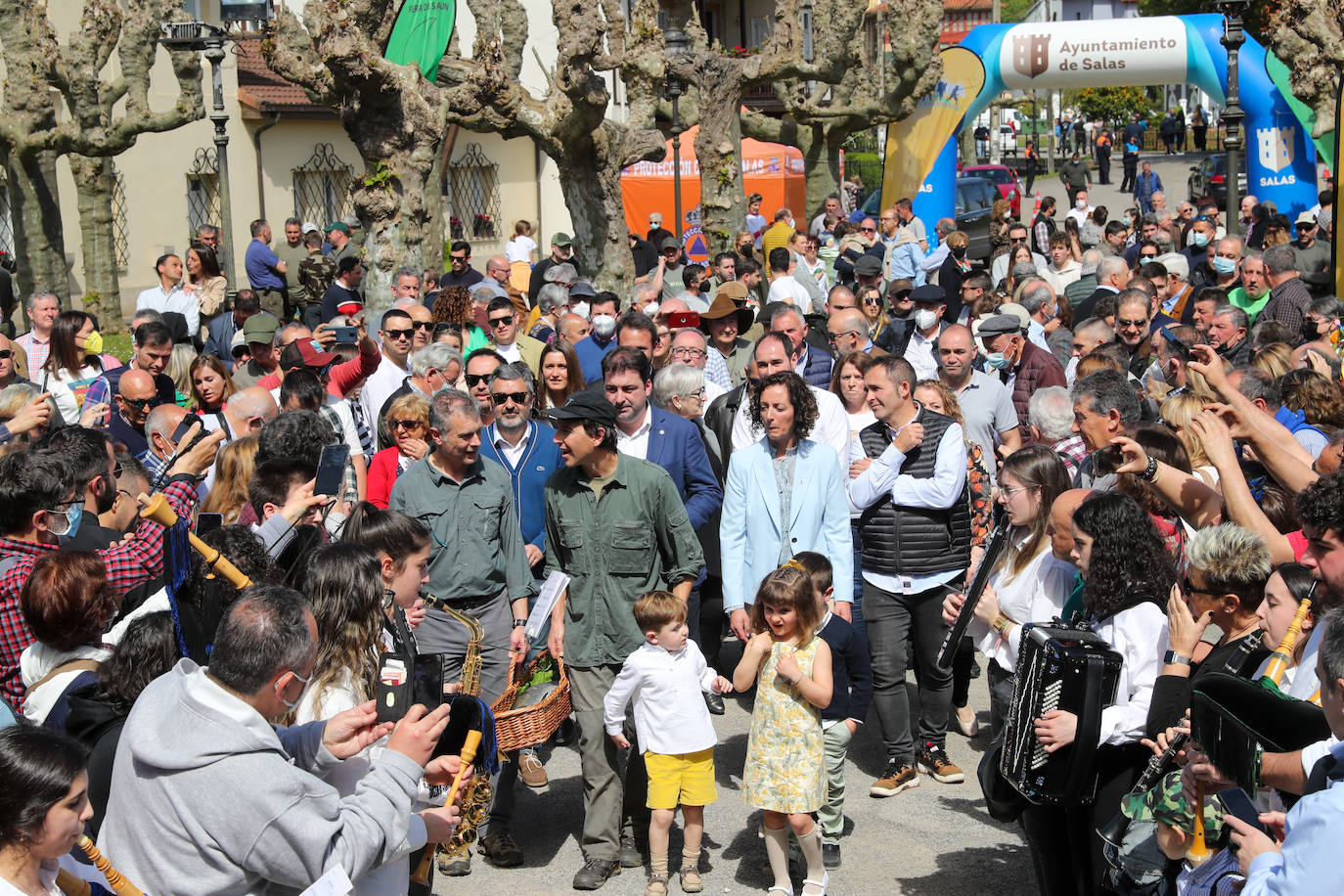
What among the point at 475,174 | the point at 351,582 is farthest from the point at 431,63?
the point at 475,174

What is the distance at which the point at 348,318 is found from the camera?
10914mm

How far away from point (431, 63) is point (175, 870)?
1279 centimetres

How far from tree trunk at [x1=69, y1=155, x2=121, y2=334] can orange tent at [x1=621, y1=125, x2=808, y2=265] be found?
10.2 m

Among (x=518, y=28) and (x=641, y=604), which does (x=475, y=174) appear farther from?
(x=641, y=604)

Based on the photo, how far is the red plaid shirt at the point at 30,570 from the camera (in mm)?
4539

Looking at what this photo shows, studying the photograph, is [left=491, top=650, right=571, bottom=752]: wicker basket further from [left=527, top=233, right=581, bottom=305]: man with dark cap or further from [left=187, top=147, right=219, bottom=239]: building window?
[left=187, top=147, right=219, bottom=239]: building window

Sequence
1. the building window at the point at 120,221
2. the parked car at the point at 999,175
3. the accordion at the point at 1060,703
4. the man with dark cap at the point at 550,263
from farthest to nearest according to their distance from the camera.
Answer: the parked car at the point at 999,175 < the building window at the point at 120,221 < the man with dark cap at the point at 550,263 < the accordion at the point at 1060,703

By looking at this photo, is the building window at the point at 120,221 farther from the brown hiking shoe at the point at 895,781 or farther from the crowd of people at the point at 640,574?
the brown hiking shoe at the point at 895,781

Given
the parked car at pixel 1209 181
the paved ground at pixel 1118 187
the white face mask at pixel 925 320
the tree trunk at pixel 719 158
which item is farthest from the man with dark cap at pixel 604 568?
the paved ground at pixel 1118 187

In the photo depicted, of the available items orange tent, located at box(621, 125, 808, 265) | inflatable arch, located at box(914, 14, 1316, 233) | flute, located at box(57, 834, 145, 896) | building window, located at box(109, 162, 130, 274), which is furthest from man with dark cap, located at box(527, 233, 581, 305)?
flute, located at box(57, 834, 145, 896)

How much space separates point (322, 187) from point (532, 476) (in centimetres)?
2523

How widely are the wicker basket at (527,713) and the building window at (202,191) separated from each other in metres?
23.6

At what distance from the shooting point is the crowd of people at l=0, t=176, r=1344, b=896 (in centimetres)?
308

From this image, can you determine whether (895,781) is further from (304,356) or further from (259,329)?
(259,329)
